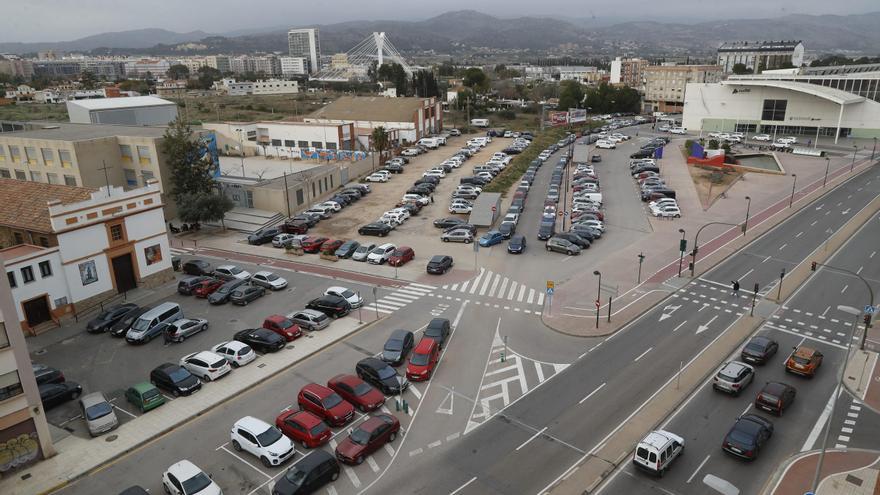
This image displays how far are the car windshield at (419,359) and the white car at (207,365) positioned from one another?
929 centimetres

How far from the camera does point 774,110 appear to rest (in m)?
104

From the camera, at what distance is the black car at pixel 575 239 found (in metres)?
46.5

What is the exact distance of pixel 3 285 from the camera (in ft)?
Result: 69.9

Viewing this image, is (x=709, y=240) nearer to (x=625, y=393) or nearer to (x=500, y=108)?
(x=625, y=393)

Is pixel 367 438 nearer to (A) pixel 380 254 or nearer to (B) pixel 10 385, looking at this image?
(B) pixel 10 385

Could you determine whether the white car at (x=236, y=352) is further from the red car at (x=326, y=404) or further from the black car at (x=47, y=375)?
the black car at (x=47, y=375)

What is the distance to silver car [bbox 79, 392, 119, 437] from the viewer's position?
2366cm

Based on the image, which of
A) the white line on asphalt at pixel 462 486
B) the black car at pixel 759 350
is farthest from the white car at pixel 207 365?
the black car at pixel 759 350

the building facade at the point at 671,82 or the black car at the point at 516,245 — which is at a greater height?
the building facade at the point at 671,82

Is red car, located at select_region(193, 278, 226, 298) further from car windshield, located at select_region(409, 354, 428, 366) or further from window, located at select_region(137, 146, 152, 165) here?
window, located at select_region(137, 146, 152, 165)

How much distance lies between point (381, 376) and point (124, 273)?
2320cm

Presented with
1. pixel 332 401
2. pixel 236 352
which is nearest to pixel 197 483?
pixel 332 401

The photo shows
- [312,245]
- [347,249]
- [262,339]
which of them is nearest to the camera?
[262,339]

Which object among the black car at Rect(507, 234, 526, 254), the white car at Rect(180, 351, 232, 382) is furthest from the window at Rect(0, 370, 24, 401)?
the black car at Rect(507, 234, 526, 254)
